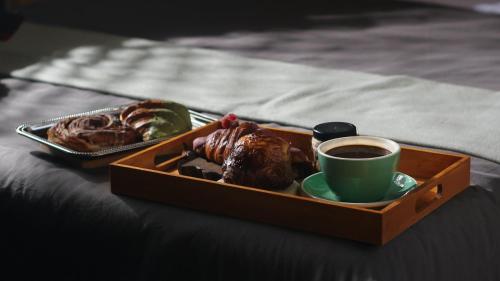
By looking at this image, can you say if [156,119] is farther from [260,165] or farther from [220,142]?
[260,165]

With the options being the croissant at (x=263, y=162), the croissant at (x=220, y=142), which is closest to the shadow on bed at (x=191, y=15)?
the croissant at (x=220, y=142)

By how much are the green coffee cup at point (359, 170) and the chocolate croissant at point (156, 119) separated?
1.14 ft

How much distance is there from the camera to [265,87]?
1938 millimetres

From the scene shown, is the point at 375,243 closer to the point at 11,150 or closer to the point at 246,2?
the point at 11,150

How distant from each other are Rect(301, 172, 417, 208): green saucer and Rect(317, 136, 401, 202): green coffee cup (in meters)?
0.02

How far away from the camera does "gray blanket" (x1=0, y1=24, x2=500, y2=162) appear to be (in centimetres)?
165

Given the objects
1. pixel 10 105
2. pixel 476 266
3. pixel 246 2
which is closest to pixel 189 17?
pixel 246 2

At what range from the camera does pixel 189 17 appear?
2.57 m

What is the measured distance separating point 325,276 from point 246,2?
169 cm

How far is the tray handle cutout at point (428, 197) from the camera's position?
123cm

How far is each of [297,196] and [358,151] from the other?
0.12 metres

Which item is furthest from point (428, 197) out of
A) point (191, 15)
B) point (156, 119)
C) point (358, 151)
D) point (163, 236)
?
point (191, 15)

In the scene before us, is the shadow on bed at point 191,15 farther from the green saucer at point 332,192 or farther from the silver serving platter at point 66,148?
the green saucer at point 332,192

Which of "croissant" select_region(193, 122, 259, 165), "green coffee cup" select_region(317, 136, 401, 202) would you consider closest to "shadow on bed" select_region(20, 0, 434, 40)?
"croissant" select_region(193, 122, 259, 165)
